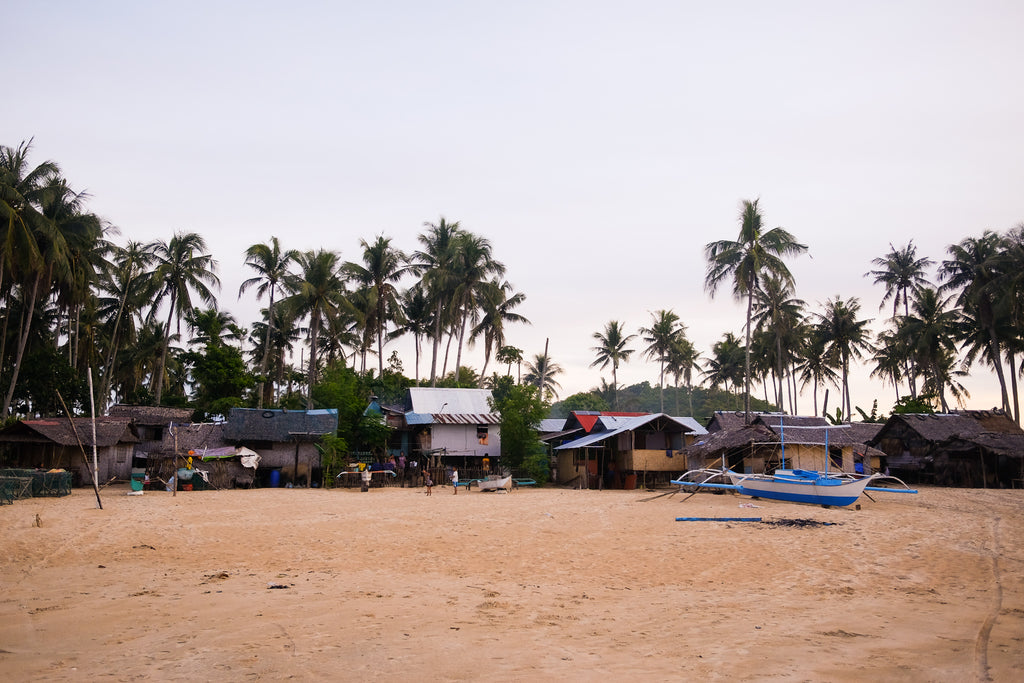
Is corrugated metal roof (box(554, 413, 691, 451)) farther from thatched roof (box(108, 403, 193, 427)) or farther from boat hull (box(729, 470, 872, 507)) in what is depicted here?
thatched roof (box(108, 403, 193, 427))

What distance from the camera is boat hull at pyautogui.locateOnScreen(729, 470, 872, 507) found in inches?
832

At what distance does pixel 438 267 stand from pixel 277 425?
1555 centimetres

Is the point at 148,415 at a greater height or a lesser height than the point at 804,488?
greater

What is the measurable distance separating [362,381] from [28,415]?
60.9ft

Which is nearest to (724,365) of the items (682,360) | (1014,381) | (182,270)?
(682,360)

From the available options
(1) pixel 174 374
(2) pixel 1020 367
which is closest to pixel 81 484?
(1) pixel 174 374

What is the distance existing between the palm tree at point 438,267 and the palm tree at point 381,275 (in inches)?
51.2

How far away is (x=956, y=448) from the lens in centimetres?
3303

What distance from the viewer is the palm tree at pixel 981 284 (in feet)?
129

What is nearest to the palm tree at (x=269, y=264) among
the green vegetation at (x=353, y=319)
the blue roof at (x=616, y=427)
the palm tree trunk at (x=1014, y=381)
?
the green vegetation at (x=353, y=319)

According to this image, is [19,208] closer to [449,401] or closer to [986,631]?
[449,401]

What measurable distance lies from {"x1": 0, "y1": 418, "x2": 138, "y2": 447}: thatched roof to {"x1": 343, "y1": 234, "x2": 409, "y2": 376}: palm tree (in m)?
17.6

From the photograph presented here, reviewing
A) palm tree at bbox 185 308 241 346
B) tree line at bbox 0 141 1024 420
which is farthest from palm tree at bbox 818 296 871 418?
palm tree at bbox 185 308 241 346

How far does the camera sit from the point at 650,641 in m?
8.51
